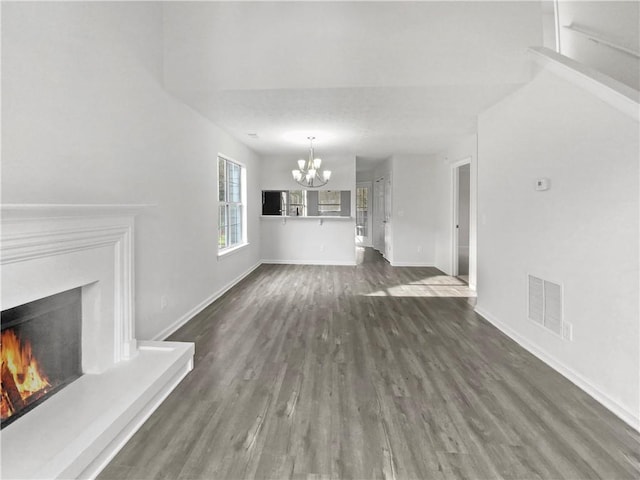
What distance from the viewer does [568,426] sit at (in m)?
1.89

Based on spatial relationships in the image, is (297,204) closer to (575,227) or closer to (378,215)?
(378,215)

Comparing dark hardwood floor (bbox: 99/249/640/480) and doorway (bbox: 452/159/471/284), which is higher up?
doorway (bbox: 452/159/471/284)

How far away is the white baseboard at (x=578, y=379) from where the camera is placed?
192cm

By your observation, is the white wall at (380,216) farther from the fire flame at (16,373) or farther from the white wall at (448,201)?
the fire flame at (16,373)

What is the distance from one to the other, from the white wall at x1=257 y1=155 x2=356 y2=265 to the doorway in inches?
82.6

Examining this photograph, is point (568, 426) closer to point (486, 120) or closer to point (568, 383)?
point (568, 383)

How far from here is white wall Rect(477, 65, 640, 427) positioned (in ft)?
6.53

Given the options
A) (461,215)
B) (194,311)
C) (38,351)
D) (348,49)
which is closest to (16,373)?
(38,351)

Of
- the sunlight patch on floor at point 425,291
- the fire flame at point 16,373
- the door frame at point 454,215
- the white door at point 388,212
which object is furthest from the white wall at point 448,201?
the fire flame at point 16,373

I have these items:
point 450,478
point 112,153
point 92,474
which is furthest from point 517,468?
point 112,153

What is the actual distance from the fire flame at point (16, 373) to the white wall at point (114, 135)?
0.72 m

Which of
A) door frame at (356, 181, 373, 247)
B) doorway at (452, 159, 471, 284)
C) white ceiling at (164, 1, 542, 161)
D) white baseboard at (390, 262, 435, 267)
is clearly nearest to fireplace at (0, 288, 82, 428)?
white ceiling at (164, 1, 542, 161)

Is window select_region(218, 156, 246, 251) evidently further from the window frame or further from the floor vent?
the floor vent

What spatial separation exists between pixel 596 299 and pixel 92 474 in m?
3.01
